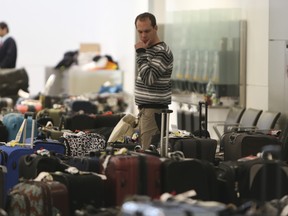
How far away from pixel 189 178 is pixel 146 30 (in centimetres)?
241

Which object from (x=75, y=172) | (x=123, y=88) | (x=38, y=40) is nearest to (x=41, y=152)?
(x=75, y=172)

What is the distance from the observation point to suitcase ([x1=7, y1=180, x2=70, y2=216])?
636 centimetres

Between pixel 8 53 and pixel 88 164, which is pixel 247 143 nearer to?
pixel 88 164

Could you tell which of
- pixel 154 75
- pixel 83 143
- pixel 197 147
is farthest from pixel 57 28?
pixel 197 147

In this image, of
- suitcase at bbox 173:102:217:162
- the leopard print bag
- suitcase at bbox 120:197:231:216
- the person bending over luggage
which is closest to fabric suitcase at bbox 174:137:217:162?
suitcase at bbox 173:102:217:162

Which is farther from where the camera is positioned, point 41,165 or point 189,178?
point 41,165

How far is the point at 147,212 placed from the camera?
4945mm

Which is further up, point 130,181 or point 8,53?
point 8,53

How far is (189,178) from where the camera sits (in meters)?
6.59

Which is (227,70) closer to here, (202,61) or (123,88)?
(202,61)

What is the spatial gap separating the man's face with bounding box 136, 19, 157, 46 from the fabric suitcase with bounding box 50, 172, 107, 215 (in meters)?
2.33

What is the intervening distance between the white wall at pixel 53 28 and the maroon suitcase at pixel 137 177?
16043mm

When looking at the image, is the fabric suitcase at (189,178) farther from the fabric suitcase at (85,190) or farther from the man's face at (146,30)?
the man's face at (146,30)

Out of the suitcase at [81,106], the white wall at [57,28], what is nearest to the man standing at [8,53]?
the suitcase at [81,106]
